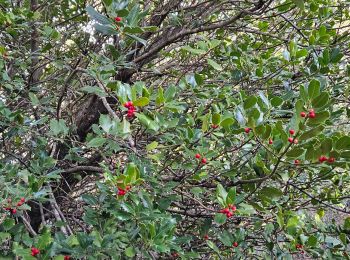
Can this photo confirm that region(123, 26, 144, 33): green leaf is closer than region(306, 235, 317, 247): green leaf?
Yes

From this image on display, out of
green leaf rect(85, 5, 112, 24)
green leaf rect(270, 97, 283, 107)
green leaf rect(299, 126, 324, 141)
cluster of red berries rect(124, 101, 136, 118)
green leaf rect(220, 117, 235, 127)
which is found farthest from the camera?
green leaf rect(270, 97, 283, 107)

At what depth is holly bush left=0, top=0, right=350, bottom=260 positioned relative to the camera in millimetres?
1175

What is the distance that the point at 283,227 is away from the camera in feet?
4.93

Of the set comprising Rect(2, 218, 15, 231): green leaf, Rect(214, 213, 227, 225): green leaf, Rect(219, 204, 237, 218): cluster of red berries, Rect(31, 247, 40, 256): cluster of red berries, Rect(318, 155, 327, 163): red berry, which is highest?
Rect(318, 155, 327, 163): red berry

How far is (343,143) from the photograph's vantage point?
1.03 m

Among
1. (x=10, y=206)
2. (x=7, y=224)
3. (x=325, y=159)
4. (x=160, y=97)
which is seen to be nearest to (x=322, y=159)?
(x=325, y=159)

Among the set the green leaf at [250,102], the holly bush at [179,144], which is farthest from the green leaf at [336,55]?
the green leaf at [250,102]

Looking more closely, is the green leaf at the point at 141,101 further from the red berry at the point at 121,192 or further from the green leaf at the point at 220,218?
the green leaf at the point at 220,218

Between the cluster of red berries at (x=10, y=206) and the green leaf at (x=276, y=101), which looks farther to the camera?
the green leaf at (x=276, y=101)

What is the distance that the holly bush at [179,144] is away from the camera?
3.86 feet

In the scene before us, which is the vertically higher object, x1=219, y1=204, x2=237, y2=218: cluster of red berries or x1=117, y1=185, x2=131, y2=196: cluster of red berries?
x1=117, y1=185, x2=131, y2=196: cluster of red berries

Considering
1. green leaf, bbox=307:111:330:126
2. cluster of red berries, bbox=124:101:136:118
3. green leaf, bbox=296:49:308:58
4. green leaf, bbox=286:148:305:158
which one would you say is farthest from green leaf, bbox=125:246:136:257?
green leaf, bbox=296:49:308:58

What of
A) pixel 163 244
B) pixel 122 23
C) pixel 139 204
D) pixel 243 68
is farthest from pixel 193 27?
pixel 163 244

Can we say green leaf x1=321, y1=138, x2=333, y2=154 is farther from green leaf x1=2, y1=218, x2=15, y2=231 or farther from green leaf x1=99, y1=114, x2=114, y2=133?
green leaf x1=2, y1=218, x2=15, y2=231
